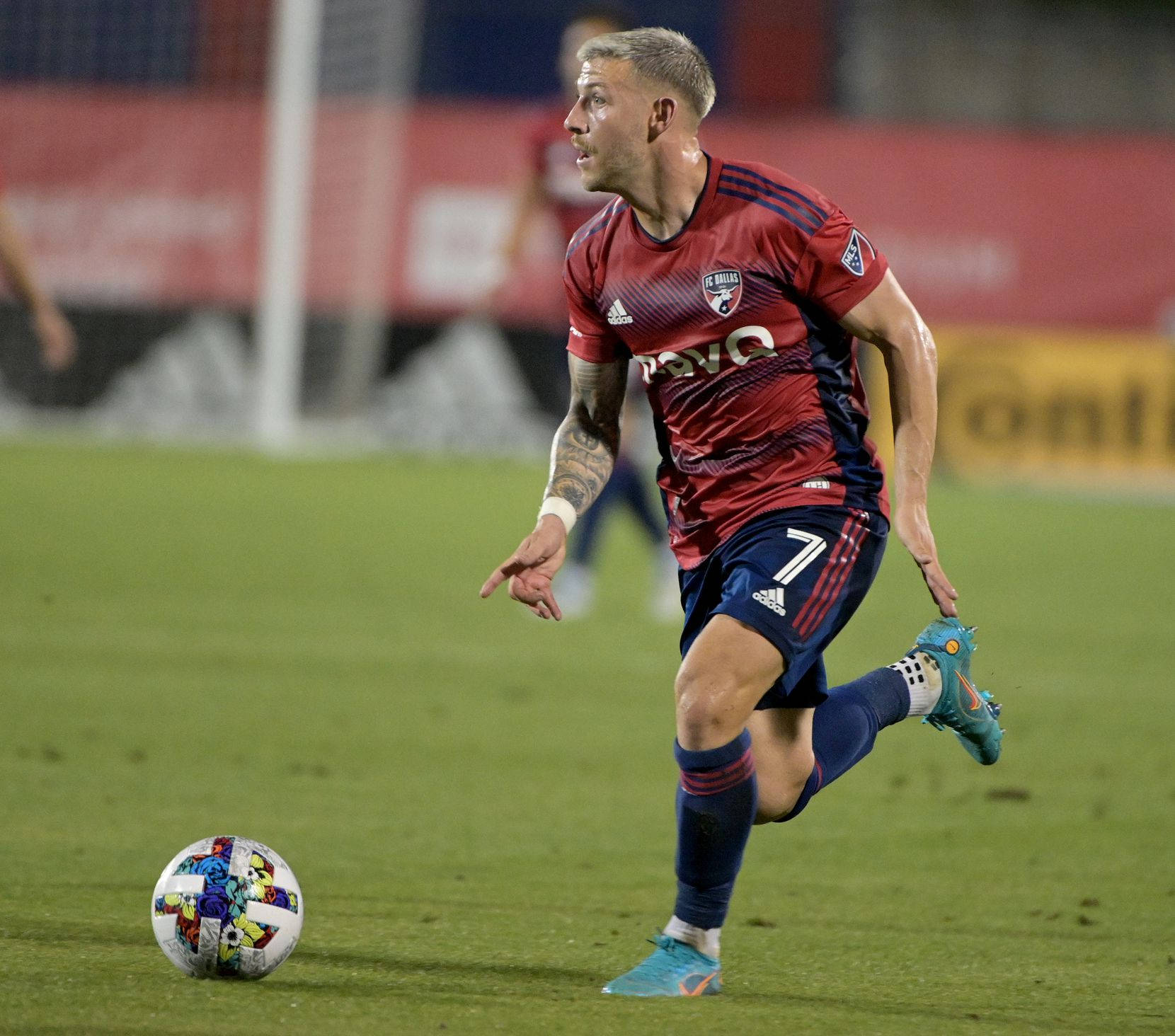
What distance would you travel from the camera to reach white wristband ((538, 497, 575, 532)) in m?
4.44

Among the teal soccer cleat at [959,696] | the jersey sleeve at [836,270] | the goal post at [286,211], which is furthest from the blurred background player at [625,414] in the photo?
the goal post at [286,211]

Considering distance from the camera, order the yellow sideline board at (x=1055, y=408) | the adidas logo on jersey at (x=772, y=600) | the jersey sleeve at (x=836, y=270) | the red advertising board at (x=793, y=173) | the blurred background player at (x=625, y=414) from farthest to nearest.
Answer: the red advertising board at (x=793, y=173) < the yellow sideline board at (x=1055, y=408) < the blurred background player at (x=625, y=414) < the jersey sleeve at (x=836, y=270) < the adidas logo on jersey at (x=772, y=600)

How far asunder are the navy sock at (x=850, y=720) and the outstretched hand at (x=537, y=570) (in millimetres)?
775

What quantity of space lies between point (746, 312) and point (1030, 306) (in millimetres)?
15205

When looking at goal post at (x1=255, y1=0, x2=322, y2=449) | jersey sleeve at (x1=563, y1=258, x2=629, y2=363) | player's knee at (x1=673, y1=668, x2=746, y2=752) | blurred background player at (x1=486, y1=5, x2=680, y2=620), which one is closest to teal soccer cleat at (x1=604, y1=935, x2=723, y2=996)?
player's knee at (x1=673, y1=668, x2=746, y2=752)

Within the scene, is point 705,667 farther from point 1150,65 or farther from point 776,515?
point 1150,65

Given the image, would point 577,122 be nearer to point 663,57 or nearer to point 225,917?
point 663,57

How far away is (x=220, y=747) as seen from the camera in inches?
267

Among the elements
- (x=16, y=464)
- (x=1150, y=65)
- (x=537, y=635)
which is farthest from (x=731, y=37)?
(x=537, y=635)

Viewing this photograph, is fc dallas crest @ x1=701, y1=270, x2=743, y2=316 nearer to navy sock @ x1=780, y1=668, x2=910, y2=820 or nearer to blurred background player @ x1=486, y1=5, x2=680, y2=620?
navy sock @ x1=780, y1=668, x2=910, y2=820

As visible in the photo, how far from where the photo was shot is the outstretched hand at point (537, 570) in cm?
425

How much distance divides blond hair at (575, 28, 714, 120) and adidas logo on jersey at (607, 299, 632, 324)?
45 centimetres

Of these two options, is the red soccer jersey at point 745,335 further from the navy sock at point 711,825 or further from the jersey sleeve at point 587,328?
the navy sock at point 711,825

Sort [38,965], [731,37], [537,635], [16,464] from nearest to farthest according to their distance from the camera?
[38,965], [537,635], [16,464], [731,37]
